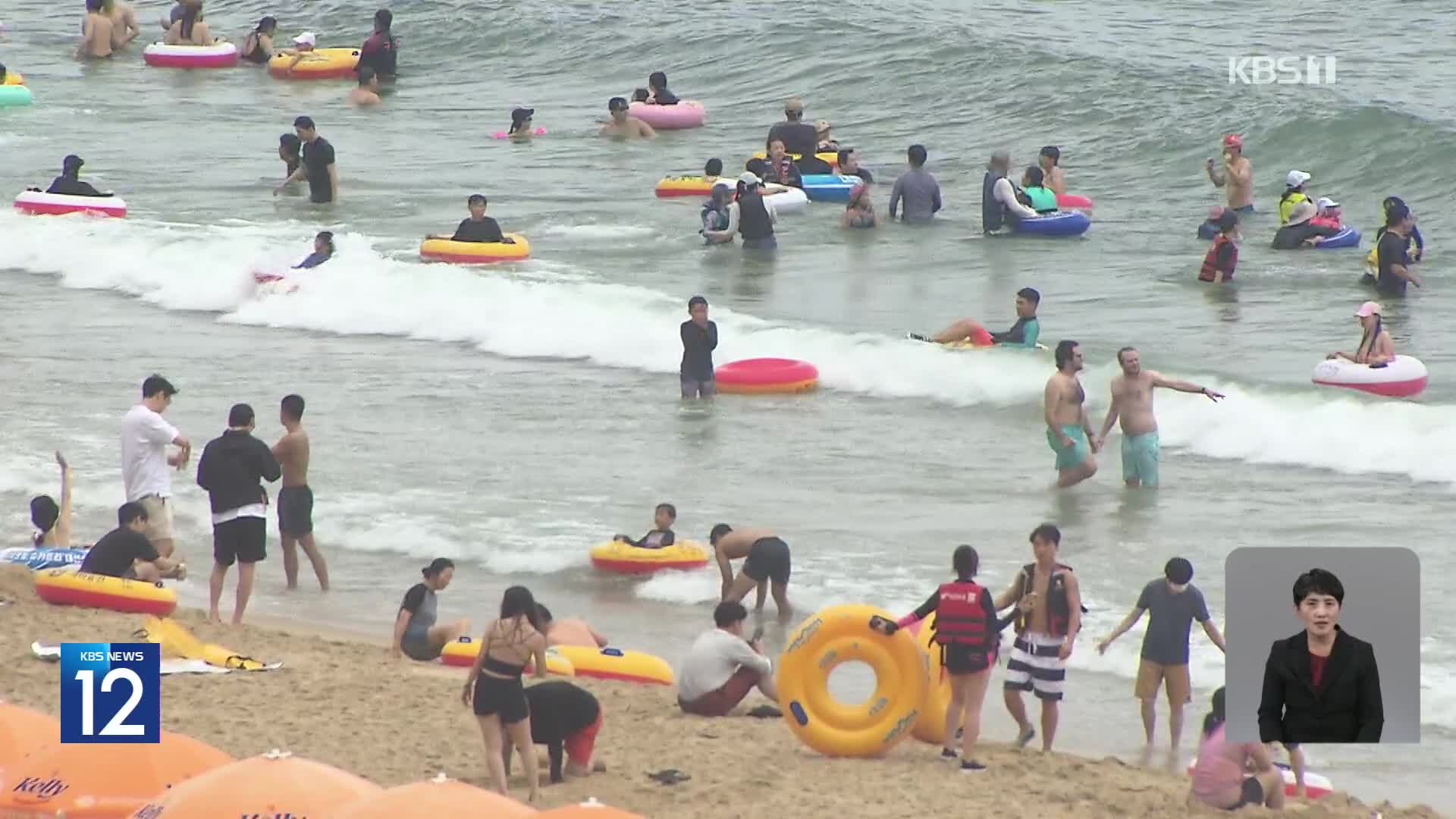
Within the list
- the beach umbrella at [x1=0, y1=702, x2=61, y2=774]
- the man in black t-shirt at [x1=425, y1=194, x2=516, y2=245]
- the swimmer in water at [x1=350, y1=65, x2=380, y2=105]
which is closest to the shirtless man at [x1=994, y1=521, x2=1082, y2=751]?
the beach umbrella at [x1=0, y1=702, x2=61, y2=774]

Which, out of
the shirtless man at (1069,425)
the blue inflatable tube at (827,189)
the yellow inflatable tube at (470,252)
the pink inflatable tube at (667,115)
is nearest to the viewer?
the shirtless man at (1069,425)

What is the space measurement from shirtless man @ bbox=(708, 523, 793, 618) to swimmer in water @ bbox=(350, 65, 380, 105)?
21.0 m

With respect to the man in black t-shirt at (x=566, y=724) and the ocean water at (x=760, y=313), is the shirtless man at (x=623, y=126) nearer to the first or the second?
the ocean water at (x=760, y=313)

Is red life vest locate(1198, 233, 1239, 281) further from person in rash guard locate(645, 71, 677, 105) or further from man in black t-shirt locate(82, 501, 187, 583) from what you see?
man in black t-shirt locate(82, 501, 187, 583)

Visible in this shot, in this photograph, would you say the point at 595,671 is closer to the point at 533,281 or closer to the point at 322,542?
the point at 322,542

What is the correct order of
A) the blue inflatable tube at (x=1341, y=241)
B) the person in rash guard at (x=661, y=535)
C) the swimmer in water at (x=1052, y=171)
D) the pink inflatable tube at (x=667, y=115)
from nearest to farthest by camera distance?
the person in rash guard at (x=661, y=535) → the blue inflatable tube at (x=1341, y=241) → the swimmer in water at (x=1052, y=171) → the pink inflatable tube at (x=667, y=115)

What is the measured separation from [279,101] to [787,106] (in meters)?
10.3

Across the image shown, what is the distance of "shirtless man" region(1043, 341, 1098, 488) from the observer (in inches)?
526

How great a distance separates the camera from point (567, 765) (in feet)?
28.3

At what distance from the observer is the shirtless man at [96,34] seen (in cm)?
3469

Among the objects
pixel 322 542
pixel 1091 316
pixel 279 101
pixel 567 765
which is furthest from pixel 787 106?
pixel 567 765

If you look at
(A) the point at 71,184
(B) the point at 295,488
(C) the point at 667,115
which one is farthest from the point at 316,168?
(B) the point at 295,488

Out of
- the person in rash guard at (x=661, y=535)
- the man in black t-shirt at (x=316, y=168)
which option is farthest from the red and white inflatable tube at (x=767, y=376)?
the man in black t-shirt at (x=316, y=168)

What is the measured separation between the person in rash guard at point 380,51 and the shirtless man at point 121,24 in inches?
198
